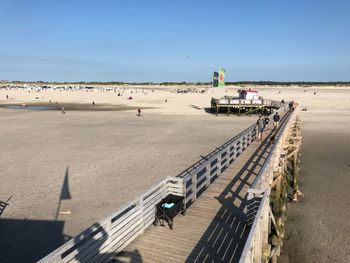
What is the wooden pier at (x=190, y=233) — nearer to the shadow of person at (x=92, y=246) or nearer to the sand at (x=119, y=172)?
the shadow of person at (x=92, y=246)

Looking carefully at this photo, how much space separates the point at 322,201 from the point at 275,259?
679 centimetres

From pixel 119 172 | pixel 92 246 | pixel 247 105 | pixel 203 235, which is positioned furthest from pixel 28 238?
pixel 247 105

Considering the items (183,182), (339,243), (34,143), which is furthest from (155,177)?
(34,143)

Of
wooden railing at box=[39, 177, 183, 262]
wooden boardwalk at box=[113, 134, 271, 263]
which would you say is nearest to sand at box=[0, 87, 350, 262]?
wooden boardwalk at box=[113, 134, 271, 263]

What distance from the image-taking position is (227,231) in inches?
346

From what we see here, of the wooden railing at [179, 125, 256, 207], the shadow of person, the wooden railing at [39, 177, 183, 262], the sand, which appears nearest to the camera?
the wooden railing at [39, 177, 183, 262]

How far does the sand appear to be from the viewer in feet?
40.0

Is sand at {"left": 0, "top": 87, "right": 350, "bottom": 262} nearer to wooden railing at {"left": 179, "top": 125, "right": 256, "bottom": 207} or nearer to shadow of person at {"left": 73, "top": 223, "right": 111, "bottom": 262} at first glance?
wooden railing at {"left": 179, "top": 125, "right": 256, "bottom": 207}

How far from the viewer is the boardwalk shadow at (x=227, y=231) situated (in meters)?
7.70

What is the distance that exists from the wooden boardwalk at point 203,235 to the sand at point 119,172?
3.20m

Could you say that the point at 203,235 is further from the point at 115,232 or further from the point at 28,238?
the point at 28,238

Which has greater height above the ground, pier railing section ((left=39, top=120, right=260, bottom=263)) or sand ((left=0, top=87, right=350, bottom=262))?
pier railing section ((left=39, top=120, right=260, bottom=263))

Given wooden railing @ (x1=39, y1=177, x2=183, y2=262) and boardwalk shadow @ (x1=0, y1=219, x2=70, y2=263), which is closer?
wooden railing @ (x1=39, y1=177, x2=183, y2=262)

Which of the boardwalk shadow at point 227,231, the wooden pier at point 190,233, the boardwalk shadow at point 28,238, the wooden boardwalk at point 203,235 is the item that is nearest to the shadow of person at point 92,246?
the wooden pier at point 190,233
